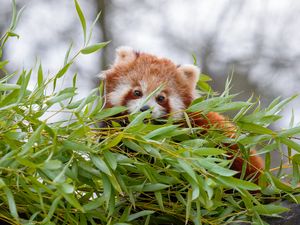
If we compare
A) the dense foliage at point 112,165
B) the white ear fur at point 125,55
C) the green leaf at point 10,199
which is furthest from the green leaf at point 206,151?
the white ear fur at point 125,55

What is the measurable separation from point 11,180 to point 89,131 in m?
0.27

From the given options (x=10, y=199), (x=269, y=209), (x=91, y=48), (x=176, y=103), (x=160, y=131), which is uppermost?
(x=91, y=48)

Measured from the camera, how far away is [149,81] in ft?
10.9

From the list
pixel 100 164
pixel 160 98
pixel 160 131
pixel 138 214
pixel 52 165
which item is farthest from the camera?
pixel 160 98

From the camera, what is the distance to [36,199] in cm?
205


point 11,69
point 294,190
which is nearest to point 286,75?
point 11,69

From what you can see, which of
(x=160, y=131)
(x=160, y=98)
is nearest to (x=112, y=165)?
(x=160, y=131)

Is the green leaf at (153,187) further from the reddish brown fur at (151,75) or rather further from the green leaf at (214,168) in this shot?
the reddish brown fur at (151,75)

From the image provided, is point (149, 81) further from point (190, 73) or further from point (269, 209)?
point (269, 209)

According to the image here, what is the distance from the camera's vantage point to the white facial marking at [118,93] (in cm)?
327

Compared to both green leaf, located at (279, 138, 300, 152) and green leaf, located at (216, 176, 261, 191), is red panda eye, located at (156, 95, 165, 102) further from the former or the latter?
green leaf, located at (216, 176, 261, 191)

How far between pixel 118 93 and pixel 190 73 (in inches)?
14.3

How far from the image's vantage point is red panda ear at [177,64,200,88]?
3.29m

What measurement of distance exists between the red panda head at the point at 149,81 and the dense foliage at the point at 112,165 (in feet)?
2.91
